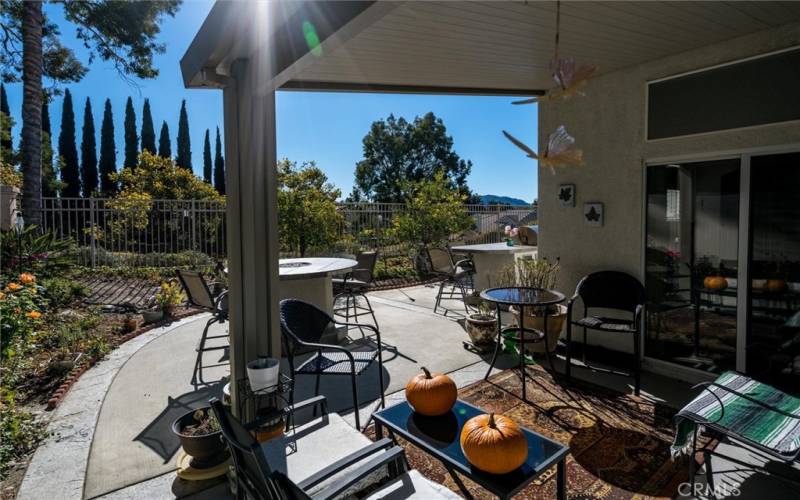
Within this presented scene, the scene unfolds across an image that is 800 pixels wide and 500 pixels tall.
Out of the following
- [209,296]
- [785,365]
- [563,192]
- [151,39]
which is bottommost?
[785,365]

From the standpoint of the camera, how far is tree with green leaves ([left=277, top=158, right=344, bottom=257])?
8.62 meters

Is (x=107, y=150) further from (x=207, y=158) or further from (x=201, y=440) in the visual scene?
(x=201, y=440)

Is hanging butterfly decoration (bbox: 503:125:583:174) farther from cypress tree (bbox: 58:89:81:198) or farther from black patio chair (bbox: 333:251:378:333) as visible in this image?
cypress tree (bbox: 58:89:81:198)

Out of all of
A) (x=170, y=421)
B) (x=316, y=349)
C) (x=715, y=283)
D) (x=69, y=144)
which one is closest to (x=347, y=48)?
(x=316, y=349)

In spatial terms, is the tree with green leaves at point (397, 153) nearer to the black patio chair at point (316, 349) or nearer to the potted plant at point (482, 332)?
the potted plant at point (482, 332)

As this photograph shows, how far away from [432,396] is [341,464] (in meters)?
0.64

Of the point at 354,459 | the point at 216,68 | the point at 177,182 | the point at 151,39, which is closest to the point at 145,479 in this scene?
the point at 354,459

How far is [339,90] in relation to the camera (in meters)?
4.36

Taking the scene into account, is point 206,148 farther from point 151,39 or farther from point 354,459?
point 354,459

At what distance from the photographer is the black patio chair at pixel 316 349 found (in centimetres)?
278

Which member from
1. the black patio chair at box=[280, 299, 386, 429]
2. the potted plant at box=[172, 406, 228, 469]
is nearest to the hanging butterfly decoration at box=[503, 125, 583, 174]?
the black patio chair at box=[280, 299, 386, 429]

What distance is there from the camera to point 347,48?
3.34 m

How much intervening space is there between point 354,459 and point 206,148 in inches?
1284

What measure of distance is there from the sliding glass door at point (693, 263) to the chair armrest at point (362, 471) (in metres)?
3.39
